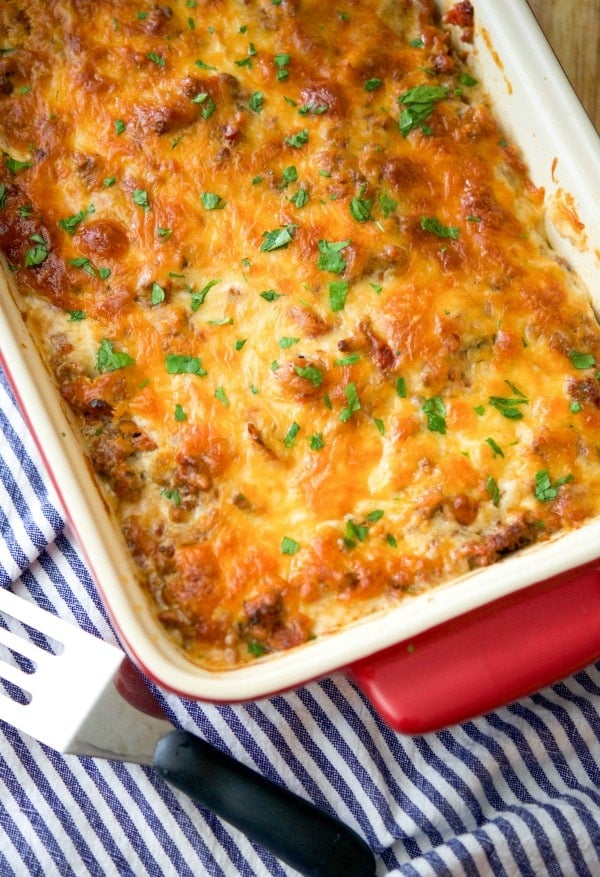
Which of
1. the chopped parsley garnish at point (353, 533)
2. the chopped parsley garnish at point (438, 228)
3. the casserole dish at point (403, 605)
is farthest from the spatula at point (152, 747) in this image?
the chopped parsley garnish at point (438, 228)

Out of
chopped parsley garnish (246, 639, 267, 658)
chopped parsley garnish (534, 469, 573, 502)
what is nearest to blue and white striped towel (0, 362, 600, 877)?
chopped parsley garnish (246, 639, 267, 658)

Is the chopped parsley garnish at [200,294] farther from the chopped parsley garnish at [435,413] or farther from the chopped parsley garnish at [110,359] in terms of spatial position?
the chopped parsley garnish at [435,413]

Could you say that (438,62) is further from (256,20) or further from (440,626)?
(440,626)

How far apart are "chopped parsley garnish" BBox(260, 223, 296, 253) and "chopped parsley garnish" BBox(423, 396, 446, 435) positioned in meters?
0.58

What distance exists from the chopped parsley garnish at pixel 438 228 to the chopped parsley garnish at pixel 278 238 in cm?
36

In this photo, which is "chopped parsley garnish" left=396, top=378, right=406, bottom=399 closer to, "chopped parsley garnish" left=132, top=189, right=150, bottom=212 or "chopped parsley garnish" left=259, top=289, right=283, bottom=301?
"chopped parsley garnish" left=259, top=289, right=283, bottom=301

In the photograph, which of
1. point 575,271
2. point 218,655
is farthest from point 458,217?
point 218,655

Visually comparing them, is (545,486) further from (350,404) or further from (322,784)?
(322,784)

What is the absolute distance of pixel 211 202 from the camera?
2725 mm

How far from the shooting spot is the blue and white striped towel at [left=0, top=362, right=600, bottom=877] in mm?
2697

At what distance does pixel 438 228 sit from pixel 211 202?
0.63 metres

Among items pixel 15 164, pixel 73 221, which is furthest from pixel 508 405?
pixel 15 164

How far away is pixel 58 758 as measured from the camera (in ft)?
9.05

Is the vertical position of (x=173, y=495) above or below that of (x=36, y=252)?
below
